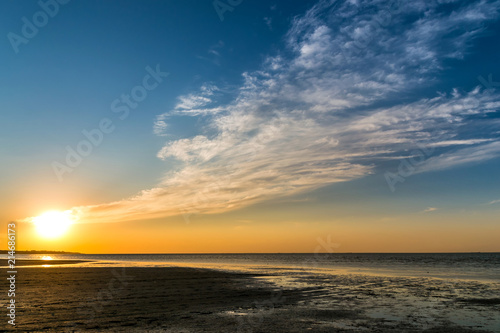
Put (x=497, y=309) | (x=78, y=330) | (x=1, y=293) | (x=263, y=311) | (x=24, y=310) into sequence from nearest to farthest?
(x=78, y=330) < (x=24, y=310) < (x=263, y=311) < (x=497, y=309) < (x=1, y=293)

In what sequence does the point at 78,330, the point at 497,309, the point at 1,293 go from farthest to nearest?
the point at 1,293, the point at 497,309, the point at 78,330

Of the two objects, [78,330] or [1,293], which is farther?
[1,293]

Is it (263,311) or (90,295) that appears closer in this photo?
(263,311)

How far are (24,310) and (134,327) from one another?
27.5 feet

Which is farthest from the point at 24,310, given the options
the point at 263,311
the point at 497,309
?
the point at 497,309

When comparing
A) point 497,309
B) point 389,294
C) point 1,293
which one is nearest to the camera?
point 497,309

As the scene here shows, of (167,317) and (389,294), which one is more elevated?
(167,317)

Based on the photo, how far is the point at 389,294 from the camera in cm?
3095

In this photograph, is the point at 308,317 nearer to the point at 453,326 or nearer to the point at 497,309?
the point at 453,326

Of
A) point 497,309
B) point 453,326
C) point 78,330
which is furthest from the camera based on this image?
point 497,309

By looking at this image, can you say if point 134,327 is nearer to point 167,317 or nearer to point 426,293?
point 167,317

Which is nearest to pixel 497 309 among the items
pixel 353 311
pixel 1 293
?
pixel 353 311

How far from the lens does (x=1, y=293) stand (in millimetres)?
26328

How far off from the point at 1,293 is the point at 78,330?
52.1ft
